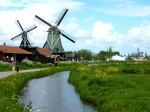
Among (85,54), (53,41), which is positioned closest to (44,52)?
A: (53,41)

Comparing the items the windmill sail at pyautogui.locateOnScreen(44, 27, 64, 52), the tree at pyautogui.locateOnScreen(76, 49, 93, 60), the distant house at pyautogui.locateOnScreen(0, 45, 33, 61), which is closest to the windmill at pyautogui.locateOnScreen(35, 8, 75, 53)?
the windmill sail at pyautogui.locateOnScreen(44, 27, 64, 52)

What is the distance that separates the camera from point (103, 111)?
49.9ft

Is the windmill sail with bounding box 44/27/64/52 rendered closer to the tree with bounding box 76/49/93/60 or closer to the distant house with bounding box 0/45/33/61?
the distant house with bounding box 0/45/33/61

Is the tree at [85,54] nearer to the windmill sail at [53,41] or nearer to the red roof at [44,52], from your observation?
the windmill sail at [53,41]

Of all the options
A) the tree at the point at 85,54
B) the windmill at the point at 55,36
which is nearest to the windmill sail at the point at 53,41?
the windmill at the point at 55,36

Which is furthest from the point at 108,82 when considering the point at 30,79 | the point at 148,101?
the point at 30,79

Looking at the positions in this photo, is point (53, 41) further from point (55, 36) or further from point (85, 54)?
point (85, 54)

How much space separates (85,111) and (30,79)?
20.4m

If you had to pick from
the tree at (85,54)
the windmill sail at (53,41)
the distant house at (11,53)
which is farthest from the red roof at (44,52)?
the tree at (85,54)

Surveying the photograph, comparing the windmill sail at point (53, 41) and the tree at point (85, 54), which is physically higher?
the windmill sail at point (53, 41)

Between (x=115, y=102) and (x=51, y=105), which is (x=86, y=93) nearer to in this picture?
(x=51, y=105)

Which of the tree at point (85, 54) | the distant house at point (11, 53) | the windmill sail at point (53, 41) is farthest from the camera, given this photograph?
the tree at point (85, 54)

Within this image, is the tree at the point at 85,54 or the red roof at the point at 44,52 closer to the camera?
the red roof at the point at 44,52

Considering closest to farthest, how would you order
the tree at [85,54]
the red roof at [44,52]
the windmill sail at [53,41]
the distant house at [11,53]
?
the distant house at [11,53] → the red roof at [44,52] → the windmill sail at [53,41] → the tree at [85,54]
